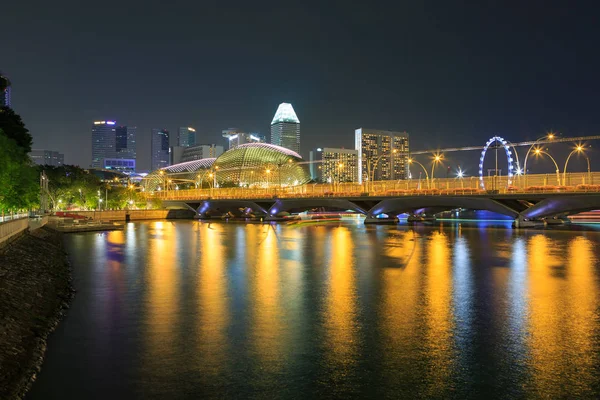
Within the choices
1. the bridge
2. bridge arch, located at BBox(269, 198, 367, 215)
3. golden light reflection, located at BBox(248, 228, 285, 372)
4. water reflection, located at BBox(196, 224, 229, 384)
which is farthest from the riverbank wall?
golden light reflection, located at BBox(248, 228, 285, 372)

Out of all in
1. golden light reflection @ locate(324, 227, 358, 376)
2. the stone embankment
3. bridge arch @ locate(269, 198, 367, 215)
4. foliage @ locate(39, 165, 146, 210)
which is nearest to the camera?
the stone embankment

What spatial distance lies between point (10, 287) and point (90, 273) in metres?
8.08

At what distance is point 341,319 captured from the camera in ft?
47.3

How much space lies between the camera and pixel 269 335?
12789 mm

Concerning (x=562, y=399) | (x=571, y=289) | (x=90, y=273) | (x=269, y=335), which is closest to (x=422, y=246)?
(x=571, y=289)

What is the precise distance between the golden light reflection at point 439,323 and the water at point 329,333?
4 cm

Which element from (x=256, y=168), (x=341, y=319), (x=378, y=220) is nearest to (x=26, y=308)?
(x=341, y=319)

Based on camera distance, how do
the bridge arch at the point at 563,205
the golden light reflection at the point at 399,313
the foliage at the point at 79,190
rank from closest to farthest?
the golden light reflection at the point at 399,313
the bridge arch at the point at 563,205
the foliage at the point at 79,190

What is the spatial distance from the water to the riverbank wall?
207 ft

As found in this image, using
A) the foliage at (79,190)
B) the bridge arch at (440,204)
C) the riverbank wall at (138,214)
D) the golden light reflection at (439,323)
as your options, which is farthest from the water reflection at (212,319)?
the foliage at (79,190)

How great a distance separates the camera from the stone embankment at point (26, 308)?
32.3 feet

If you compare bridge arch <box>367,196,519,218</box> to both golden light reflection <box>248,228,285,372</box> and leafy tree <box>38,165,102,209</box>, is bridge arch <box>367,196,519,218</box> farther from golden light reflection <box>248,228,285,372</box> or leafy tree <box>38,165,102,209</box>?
leafy tree <box>38,165,102,209</box>

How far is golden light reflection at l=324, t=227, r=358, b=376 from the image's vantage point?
10812mm

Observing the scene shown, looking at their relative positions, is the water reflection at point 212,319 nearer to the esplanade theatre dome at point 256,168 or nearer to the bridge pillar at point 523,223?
the bridge pillar at point 523,223
